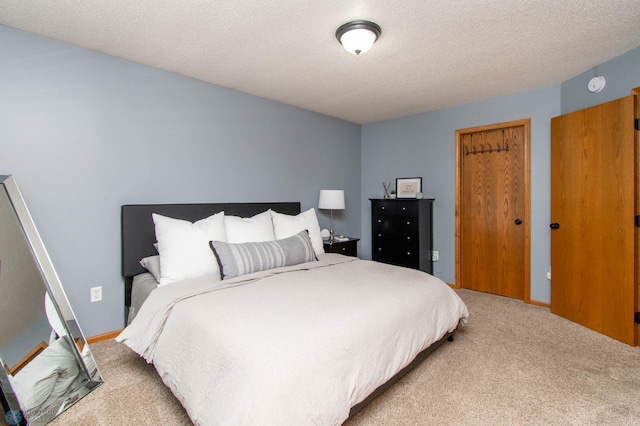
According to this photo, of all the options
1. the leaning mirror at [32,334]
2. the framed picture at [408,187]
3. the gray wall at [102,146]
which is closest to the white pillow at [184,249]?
the gray wall at [102,146]

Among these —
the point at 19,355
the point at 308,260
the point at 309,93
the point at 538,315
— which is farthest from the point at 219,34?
the point at 538,315

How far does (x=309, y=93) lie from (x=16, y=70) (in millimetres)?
2426

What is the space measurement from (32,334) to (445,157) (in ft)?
14.1

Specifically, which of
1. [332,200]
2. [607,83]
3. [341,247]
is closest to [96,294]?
[341,247]

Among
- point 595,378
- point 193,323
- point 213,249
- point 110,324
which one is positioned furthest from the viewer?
point 110,324

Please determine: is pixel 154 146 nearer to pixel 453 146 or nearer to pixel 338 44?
pixel 338 44

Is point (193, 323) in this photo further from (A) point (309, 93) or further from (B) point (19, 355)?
(A) point (309, 93)

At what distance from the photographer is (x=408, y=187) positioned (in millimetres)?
4461

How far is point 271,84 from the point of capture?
3.22 metres

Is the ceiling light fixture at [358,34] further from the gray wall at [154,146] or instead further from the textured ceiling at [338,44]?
the gray wall at [154,146]

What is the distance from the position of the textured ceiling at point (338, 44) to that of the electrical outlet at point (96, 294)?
6.25 feet

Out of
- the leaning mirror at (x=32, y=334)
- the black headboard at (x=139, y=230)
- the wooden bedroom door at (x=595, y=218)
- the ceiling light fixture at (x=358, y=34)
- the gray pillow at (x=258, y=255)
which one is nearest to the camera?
the leaning mirror at (x=32, y=334)

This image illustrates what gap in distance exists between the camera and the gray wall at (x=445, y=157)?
338cm

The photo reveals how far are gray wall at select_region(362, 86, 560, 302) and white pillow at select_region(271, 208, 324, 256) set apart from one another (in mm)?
1864
